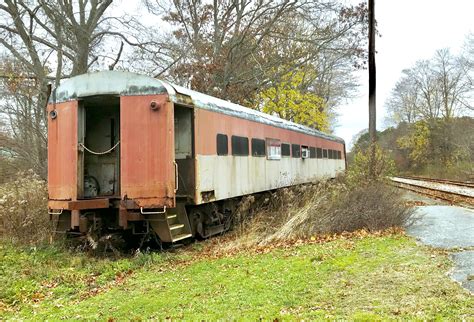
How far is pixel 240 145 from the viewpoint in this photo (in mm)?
11930

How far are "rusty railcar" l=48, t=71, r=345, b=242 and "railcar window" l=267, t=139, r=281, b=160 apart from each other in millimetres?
2330

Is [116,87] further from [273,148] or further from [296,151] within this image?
[296,151]

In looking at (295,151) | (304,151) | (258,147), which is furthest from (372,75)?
(258,147)

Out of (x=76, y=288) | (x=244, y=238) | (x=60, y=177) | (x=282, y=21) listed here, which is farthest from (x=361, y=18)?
(x=76, y=288)

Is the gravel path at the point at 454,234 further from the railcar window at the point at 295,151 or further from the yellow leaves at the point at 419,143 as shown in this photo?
the yellow leaves at the point at 419,143

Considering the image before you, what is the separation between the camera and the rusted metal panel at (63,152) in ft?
30.0

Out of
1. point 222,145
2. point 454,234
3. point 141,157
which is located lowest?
point 454,234

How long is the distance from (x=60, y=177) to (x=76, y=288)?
301cm

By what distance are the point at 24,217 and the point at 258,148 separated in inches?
241

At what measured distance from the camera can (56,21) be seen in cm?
1603

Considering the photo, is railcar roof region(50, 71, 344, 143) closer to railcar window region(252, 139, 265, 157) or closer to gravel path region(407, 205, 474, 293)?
railcar window region(252, 139, 265, 157)

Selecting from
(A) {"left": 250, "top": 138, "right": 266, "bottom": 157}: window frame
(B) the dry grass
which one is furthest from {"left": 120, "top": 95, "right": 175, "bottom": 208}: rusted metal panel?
(A) {"left": 250, "top": 138, "right": 266, "bottom": 157}: window frame

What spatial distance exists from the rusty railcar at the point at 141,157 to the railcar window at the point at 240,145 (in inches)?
1.9

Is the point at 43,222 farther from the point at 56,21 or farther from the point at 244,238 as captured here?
the point at 56,21
